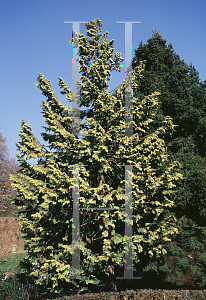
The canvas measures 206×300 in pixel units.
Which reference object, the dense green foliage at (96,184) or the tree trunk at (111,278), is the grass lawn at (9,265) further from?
the tree trunk at (111,278)

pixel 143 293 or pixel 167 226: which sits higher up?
pixel 167 226

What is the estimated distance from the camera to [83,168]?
28.4 feet

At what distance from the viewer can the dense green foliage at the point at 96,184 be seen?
27.8ft

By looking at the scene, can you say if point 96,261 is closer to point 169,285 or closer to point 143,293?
point 143,293

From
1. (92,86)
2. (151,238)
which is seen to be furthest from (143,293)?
(92,86)

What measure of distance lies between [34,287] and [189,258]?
6112mm

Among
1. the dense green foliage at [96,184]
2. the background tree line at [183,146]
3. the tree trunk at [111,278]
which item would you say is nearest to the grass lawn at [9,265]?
the dense green foliage at [96,184]

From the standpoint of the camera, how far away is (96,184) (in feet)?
31.2

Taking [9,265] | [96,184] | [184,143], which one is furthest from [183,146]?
[9,265]

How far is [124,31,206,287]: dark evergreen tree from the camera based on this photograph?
360 inches

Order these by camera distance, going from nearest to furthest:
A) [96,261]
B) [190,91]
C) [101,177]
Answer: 1. [96,261]
2. [101,177]
3. [190,91]

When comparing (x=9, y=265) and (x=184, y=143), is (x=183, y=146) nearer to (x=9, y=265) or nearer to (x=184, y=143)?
(x=184, y=143)

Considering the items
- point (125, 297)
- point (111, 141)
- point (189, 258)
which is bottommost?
point (125, 297)

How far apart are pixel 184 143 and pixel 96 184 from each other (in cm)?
398
